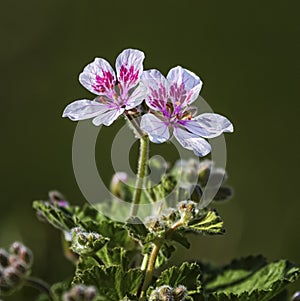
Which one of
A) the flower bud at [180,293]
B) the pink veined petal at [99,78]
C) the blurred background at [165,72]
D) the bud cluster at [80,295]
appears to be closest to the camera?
the bud cluster at [80,295]

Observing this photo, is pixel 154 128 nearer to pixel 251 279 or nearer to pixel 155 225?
pixel 155 225

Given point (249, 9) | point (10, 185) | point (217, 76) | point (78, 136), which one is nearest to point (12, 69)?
point (10, 185)

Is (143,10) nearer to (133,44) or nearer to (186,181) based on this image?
(133,44)

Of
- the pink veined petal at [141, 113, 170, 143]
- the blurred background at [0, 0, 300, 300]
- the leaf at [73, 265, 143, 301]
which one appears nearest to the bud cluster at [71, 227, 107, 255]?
the leaf at [73, 265, 143, 301]

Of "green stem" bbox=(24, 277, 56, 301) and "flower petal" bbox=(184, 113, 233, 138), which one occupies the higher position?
"flower petal" bbox=(184, 113, 233, 138)

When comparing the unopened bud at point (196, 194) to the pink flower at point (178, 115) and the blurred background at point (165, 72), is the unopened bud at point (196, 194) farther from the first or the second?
the blurred background at point (165, 72)

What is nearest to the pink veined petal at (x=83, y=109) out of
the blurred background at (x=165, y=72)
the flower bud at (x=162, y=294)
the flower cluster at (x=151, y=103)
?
the flower cluster at (x=151, y=103)

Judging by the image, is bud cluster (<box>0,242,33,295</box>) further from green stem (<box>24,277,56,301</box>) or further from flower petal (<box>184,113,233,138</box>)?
flower petal (<box>184,113,233,138</box>)
